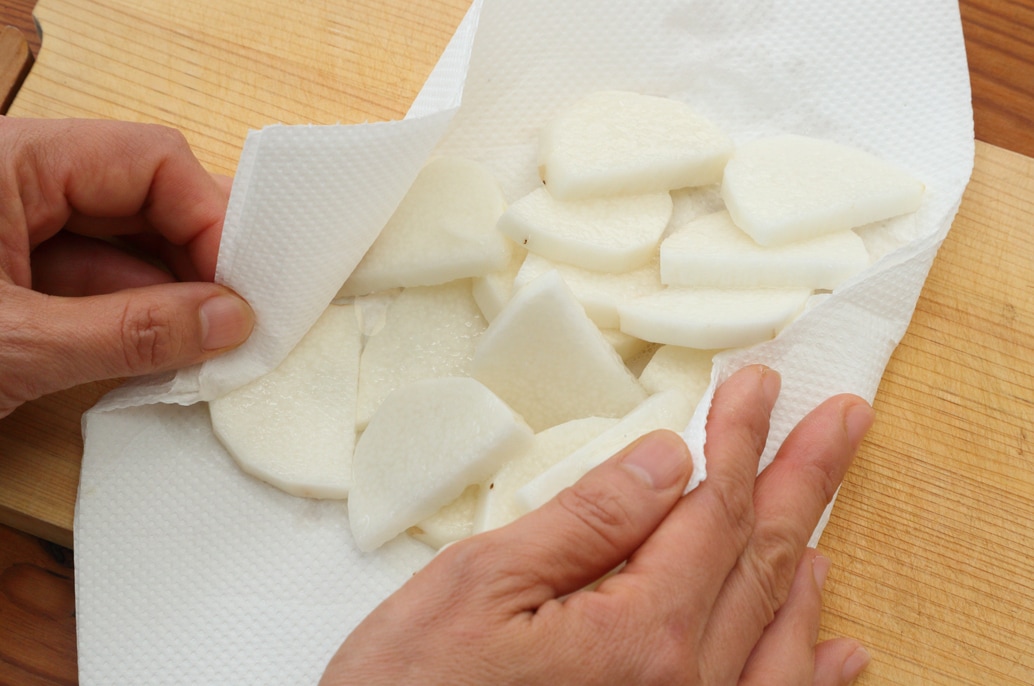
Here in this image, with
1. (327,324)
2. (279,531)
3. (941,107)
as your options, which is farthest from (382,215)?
(941,107)

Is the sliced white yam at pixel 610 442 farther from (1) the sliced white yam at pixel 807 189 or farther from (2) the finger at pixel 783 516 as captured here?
(1) the sliced white yam at pixel 807 189

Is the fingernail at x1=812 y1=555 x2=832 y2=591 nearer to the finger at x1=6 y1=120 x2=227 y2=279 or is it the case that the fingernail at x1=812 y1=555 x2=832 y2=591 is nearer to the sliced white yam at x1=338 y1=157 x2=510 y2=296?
the sliced white yam at x1=338 y1=157 x2=510 y2=296

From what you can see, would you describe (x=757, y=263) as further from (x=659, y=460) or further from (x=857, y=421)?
(x=659, y=460)

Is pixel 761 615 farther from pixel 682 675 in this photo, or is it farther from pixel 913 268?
pixel 913 268

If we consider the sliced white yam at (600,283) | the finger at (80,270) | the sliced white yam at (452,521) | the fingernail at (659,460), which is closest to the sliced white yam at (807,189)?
the sliced white yam at (600,283)

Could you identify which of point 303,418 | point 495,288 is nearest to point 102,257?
point 303,418

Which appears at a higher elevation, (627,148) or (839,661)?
(627,148)
